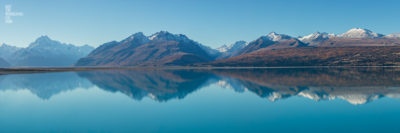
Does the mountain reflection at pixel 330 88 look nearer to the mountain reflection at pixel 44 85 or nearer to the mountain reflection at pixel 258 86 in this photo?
the mountain reflection at pixel 258 86

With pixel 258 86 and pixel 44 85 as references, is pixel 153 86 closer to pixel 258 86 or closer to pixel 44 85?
pixel 258 86

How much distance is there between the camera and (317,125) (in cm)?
2223

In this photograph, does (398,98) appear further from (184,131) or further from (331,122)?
(184,131)

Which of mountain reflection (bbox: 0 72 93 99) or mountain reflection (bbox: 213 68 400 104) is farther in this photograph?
mountain reflection (bbox: 0 72 93 99)

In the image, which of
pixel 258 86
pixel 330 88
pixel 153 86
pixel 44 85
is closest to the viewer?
pixel 330 88

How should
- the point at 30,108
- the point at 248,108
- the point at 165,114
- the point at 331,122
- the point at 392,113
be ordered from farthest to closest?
the point at 30,108, the point at 248,108, the point at 165,114, the point at 392,113, the point at 331,122

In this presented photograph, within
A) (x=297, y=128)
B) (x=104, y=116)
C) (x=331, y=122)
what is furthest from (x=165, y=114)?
(x=331, y=122)

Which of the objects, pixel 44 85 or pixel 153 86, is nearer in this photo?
pixel 153 86

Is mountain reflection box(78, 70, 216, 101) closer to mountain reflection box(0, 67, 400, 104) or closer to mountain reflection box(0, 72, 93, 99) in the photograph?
mountain reflection box(0, 67, 400, 104)

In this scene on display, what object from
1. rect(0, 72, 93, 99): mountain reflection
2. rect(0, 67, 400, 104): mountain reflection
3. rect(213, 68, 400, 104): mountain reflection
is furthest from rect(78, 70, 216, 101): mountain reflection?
rect(213, 68, 400, 104): mountain reflection

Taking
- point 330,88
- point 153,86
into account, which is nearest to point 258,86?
point 330,88

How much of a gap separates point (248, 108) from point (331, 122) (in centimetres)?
1030

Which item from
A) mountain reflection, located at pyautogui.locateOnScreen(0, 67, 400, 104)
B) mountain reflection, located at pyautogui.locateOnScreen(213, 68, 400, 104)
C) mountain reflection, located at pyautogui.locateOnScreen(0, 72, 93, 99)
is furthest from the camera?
mountain reflection, located at pyautogui.locateOnScreen(0, 72, 93, 99)

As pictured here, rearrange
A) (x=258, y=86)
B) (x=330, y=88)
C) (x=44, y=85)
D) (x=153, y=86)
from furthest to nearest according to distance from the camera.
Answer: (x=44, y=85)
(x=153, y=86)
(x=258, y=86)
(x=330, y=88)
